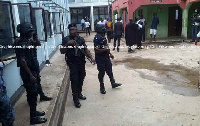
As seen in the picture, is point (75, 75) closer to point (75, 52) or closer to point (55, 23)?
point (75, 52)

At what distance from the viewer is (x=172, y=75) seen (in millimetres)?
6160

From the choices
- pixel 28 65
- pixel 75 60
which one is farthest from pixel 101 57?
pixel 28 65

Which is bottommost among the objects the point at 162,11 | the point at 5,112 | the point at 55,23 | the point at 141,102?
the point at 141,102

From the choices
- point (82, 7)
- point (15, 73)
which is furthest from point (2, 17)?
point (82, 7)

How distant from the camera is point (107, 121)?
3660 mm

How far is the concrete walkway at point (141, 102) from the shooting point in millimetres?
3654

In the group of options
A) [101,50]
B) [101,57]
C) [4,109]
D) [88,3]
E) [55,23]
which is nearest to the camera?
[4,109]

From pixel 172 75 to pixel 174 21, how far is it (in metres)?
9.35

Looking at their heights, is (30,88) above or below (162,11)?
below

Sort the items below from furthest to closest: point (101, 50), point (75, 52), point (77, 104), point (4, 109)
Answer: point (101, 50)
point (77, 104)
point (75, 52)
point (4, 109)

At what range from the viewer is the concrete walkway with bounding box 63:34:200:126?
3654mm

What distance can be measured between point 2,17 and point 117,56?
577 centimetres

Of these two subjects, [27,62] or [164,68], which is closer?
[27,62]

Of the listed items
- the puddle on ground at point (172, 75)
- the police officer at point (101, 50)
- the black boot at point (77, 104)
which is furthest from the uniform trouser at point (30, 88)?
the puddle on ground at point (172, 75)
